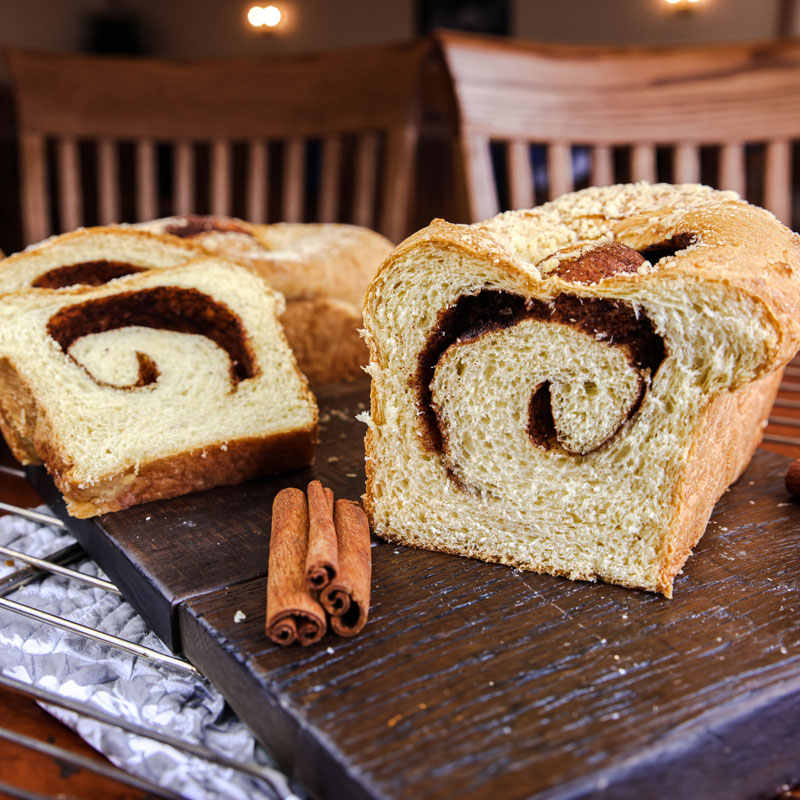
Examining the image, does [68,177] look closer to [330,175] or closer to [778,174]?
[330,175]

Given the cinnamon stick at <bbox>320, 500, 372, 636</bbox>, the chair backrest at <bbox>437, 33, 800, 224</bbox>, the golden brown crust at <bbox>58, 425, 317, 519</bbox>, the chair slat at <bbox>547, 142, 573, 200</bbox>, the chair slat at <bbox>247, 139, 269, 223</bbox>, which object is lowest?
the golden brown crust at <bbox>58, 425, 317, 519</bbox>

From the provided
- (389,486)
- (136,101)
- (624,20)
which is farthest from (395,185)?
(624,20)

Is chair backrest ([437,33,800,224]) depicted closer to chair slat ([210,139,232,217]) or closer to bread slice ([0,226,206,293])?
chair slat ([210,139,232,217])

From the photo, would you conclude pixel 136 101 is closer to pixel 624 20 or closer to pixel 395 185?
pixel 395 185

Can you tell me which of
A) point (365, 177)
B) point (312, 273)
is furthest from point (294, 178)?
point (312, 273)

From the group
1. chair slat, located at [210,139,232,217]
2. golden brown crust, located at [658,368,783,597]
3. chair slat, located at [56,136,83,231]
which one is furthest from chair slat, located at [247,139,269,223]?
golden brown crust, located at [658,368,783,597]

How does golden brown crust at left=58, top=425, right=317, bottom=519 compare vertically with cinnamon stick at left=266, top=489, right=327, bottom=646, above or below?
below
